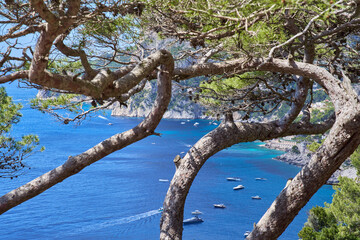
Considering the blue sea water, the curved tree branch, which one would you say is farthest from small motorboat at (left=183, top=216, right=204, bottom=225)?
the curved tree branch

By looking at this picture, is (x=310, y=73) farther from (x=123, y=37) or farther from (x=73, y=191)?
(x=73, y=191)

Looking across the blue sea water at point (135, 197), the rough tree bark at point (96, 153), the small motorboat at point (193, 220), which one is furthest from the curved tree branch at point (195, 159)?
the small motorboat at point (193, 220)

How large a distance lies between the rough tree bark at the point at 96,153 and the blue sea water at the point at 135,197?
60.6 ft

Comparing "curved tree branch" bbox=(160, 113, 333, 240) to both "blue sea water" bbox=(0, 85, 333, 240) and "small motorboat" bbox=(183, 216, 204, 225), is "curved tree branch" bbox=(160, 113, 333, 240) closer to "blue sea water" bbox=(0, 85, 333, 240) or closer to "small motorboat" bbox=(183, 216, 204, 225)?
"blue sea water" bbox=(0, 85, 333, 240)

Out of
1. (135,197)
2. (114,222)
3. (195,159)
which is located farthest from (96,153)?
(135,197)

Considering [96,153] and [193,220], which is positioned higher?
[96,153]

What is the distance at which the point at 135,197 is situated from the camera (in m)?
27.1

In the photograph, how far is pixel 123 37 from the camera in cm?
478

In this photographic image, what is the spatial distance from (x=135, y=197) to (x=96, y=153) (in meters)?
24.6

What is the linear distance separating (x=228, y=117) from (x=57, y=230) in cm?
2176

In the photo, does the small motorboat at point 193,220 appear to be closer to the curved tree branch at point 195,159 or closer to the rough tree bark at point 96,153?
the curved tree branch at point 195,159

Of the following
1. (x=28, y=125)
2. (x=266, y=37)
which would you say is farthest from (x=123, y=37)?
(x=28, y=125)

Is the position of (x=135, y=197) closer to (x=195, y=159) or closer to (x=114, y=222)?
(x=114, y=222)

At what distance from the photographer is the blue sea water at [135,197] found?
22.4 meters
